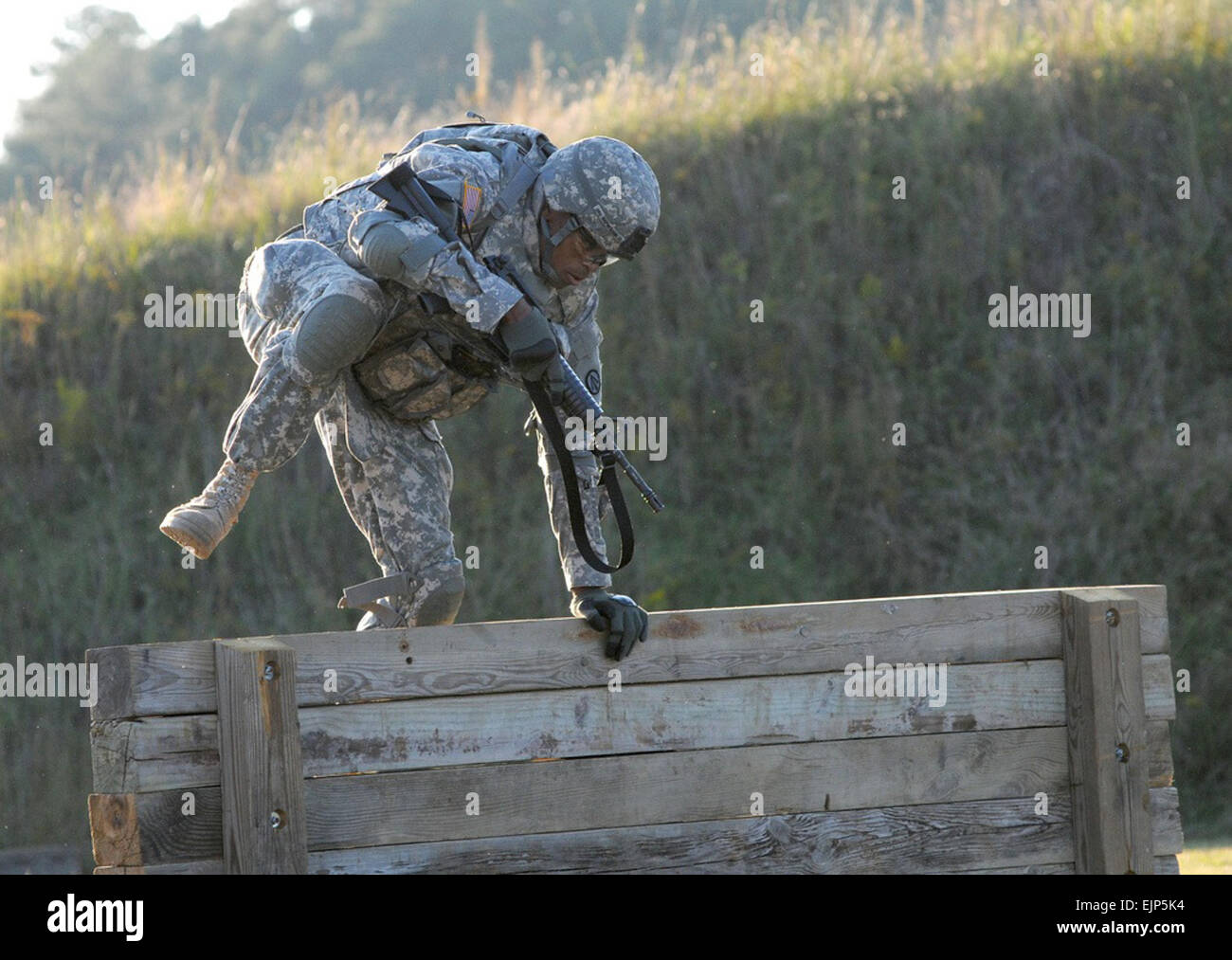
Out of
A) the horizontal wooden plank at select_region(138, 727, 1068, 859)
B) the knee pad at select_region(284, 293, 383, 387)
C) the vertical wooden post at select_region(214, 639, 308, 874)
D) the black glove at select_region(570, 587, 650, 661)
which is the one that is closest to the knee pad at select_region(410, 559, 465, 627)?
the knee pad at select_region(284, 293, 383, 387)

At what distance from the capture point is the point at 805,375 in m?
10.8

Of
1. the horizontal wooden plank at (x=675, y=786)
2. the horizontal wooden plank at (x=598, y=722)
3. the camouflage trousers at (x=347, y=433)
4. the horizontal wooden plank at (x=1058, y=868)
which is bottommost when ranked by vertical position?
the horizontal wooden plank at (x=1058, y=868)

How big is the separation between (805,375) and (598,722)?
734 cm

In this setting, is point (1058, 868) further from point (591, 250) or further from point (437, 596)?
point (591, 250)

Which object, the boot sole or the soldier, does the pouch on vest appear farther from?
the boot sole

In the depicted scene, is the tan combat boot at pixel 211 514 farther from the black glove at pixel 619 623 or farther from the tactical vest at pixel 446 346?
the black glove at pixel 619 623

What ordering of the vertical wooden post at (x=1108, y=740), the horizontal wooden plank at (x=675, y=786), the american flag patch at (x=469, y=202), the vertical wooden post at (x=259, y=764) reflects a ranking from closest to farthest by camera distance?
1. the vertical wooden post at (x=259, y=764)
2. the horizontal wooden plank at (x=675, y=786)
3. the vertical wooden post at (x=1108, y=740)
4. the american flag patch at (x=469, y=202)

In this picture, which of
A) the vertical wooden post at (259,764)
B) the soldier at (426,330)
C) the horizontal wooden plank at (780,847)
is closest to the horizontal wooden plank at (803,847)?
the horizontal wooden plank at (780,847)

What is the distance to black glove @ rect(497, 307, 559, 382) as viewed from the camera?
4164mm

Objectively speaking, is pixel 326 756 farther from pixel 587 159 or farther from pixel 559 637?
pixel 587 159

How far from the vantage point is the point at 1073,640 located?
13.2 feet

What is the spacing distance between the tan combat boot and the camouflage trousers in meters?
0.05

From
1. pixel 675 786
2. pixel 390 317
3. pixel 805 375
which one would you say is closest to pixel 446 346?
pixel 390 317

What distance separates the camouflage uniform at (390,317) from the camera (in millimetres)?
4234
